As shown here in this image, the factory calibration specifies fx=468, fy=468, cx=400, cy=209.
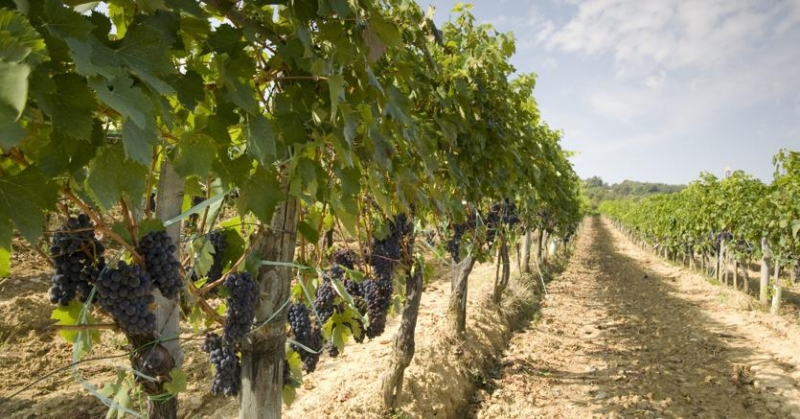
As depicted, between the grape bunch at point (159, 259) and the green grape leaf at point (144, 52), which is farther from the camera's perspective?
the grape bunch at point (159, 259)

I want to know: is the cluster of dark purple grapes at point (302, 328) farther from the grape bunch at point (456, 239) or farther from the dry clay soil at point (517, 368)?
the grape bunch at point (456, 239)

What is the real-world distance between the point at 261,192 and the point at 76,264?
25.5 inches

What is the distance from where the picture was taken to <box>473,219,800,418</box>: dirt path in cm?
645

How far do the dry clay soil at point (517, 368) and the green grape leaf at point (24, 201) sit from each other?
3.07m

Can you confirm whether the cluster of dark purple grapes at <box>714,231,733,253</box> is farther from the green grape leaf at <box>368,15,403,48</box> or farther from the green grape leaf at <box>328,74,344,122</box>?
the green grape leaf at <box>328,74,344,122</box>

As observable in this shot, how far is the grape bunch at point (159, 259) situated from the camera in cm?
148

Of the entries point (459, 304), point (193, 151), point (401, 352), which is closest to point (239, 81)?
point (193, 151)

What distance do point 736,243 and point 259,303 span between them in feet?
62.8

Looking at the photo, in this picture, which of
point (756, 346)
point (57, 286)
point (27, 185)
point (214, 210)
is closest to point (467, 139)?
point (214, 210)

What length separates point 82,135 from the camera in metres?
0.76

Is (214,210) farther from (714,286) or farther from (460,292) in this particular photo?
(714,286)

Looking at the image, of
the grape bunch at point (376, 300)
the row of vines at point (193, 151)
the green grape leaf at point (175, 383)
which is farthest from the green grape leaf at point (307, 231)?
the grape bunch at point (376, 300)

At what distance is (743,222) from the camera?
1425 centimetres

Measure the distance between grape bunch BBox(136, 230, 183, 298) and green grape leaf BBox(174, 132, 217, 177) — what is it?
1.39 ft
